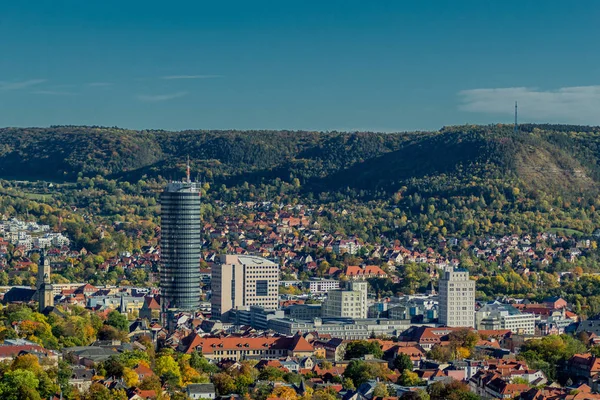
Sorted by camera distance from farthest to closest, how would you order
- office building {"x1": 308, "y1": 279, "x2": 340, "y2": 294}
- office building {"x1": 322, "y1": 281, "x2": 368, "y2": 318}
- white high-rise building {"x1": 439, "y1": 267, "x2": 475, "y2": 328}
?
office building {"x1": 308, "y1": 279, "x2": 340, "y2": 294} → office building {"x1": 322, "y1": 281, "x2": 368, "y2": 318} → white high-rise building {"x1": 439, "y1": 267, "x2": 475, "y2": 328}

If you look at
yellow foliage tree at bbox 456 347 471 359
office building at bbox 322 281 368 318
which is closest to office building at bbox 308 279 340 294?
office building at bbox 322 281 368 318

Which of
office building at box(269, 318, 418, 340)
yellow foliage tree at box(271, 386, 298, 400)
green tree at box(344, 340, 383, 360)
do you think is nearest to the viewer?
yellow foliage tree at box(271, 386, 298, 400)

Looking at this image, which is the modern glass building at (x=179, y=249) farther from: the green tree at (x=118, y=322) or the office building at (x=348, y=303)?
the green tree at (x=118, y=322)

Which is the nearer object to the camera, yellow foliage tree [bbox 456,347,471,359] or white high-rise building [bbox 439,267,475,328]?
yellow foliage tree [bbox 456,347,471,359]

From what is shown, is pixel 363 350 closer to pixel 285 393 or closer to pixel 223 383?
pixel 223 383

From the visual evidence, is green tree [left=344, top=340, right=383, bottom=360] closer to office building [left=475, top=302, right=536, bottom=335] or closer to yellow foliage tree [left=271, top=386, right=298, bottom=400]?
yellow foliage tree [left=271, top=386, right=298, bottom=400]

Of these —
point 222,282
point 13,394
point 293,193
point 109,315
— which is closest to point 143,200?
point 293,193

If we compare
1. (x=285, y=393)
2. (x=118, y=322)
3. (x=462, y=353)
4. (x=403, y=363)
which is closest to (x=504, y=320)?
(x=462, y=353)
